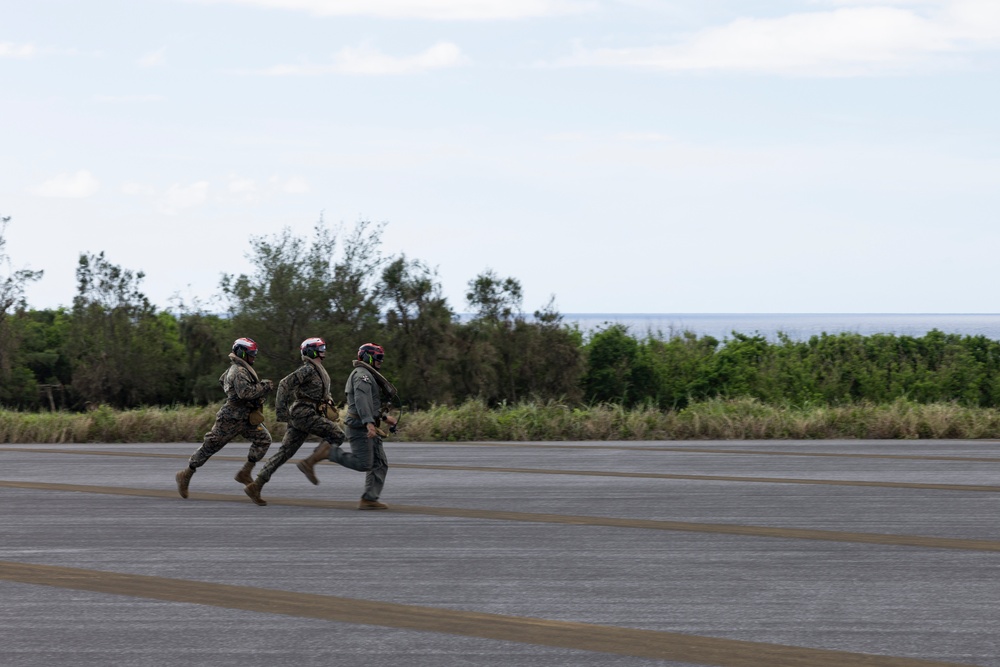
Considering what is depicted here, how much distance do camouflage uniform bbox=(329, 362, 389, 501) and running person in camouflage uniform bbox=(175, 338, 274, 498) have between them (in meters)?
1.05

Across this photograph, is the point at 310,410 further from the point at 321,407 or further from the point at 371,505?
the point at 371,505

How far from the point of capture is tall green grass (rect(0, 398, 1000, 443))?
2378 cm

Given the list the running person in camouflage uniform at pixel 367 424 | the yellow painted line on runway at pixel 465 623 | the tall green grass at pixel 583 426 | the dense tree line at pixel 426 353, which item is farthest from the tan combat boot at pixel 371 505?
the dense tree line at pixel 426 353

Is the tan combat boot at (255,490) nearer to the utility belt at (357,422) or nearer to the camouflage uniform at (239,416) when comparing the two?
the camouflage uniform at (239,416)

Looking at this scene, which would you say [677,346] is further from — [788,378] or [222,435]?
[222,435]

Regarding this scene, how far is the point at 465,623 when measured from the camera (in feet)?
24.8

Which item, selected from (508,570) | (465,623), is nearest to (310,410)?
(508,570)

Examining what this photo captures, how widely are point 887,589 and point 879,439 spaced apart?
15586 millimetres

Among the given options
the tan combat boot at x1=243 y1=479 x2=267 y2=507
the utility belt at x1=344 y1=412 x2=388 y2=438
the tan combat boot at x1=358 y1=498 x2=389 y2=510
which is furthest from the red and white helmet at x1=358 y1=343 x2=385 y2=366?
the tan combat boot at x1=243 y1=479 x2=267 y2=507

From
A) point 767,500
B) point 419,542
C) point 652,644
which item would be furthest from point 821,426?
point 652,644

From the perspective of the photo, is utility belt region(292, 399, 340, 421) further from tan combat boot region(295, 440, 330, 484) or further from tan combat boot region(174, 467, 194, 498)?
tan combat boot region(174, 467, 194, 498)

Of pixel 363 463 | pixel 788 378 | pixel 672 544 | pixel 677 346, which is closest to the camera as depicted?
pixel 672 544

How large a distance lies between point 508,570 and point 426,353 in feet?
108

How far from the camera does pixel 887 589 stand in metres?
8.55
